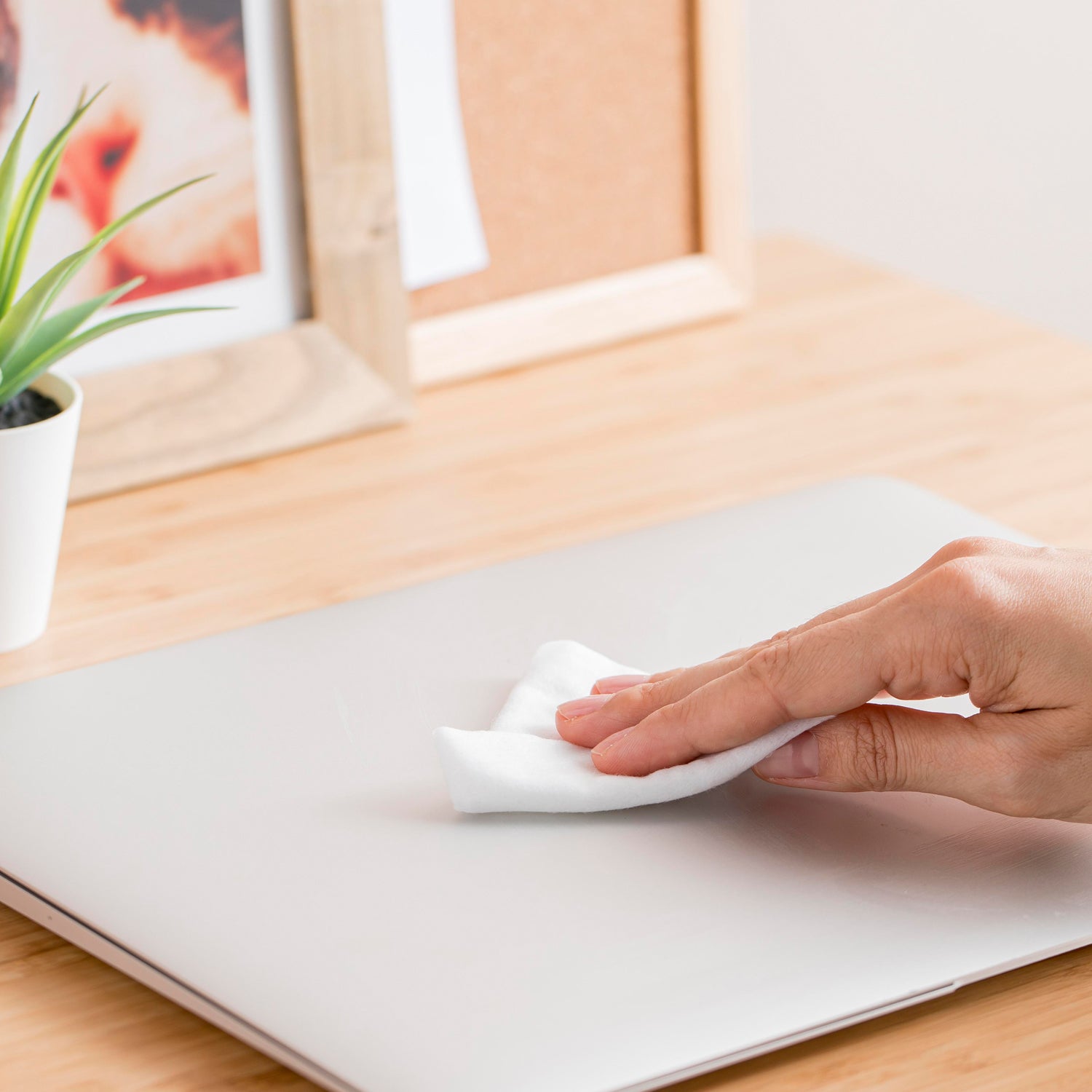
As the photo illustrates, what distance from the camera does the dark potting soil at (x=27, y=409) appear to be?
0.79m

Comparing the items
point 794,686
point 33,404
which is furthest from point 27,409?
point 794,686

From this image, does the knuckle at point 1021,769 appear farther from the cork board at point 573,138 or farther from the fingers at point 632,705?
the cork board at point 573,138

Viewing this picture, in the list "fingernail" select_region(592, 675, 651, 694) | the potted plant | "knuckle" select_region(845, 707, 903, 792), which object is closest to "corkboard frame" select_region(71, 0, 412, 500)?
the potted plant

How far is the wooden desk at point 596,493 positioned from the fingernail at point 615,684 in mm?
192

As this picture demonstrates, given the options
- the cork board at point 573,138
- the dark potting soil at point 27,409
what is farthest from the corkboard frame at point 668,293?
the dark potting soil at point 27,409

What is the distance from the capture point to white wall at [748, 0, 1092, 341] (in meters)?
1.62

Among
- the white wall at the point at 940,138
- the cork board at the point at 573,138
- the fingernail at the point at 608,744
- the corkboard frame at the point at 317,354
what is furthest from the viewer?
the white wall at the point at 940,138

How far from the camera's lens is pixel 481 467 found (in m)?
0.97

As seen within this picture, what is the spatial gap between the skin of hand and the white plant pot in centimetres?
32

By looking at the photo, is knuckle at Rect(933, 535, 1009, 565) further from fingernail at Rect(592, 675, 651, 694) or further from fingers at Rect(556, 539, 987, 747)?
fingernail at Rect(592, 675, 651, 694)

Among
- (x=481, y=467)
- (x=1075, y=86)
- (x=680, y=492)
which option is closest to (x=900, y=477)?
(x=680, y=492)

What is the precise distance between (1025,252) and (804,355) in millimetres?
946

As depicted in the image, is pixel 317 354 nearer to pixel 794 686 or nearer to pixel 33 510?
pixel 33 510

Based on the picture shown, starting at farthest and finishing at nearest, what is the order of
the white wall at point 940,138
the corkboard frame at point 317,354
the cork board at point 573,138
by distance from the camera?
the white wall at point 940,138
the cork board at point 573,138
the corkboard frame at point 317,354
